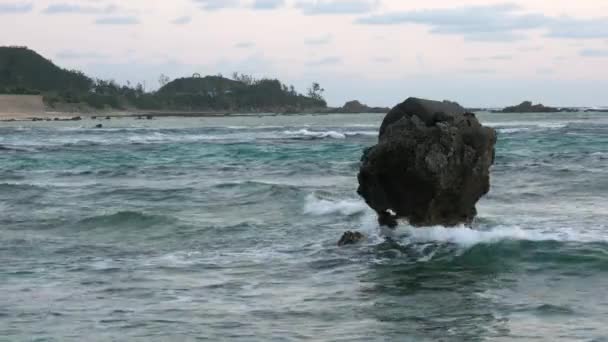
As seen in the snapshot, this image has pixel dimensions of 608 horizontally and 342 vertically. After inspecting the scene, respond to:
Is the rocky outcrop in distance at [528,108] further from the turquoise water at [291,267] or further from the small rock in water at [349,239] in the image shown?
the small rock in water at [349,239]

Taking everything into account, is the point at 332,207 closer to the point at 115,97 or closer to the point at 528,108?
the point at 528,108

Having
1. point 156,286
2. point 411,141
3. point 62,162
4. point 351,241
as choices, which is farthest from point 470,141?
point 62,162

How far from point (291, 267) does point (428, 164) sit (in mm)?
2131

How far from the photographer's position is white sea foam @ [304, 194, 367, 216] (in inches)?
631

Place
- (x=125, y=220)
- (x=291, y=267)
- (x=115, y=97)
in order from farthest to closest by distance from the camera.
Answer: (x=115, y=97) → (x=125, y=220) → (x=291, y=267)

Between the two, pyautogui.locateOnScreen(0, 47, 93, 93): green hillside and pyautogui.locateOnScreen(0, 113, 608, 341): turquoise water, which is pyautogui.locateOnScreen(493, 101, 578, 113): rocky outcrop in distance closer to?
pyautogui.locateOnScreen(0, 47, 93, 93): green hillside

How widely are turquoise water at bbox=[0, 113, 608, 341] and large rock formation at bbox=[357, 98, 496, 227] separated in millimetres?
374

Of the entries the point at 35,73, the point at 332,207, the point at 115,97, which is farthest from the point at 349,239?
→ the point at 35,73

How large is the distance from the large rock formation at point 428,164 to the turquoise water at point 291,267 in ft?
1.23

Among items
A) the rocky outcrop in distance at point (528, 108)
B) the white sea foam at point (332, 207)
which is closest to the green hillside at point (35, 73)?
the rocky outcrop in distance at point (528, 108)

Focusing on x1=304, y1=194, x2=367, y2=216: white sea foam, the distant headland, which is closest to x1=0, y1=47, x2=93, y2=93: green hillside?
the distant headland

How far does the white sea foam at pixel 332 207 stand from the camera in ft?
52.6

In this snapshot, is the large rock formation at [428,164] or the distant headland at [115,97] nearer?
the large rock formation at [428,164]

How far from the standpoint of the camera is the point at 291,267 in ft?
A: 36.4
